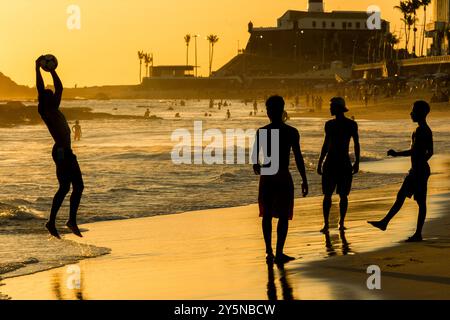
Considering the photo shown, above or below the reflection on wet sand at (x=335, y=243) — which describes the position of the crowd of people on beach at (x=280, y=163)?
above

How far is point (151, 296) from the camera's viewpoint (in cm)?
898

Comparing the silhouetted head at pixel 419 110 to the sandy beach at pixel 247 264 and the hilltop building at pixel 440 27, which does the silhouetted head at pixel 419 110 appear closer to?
the sandy beach at pixel 247 264

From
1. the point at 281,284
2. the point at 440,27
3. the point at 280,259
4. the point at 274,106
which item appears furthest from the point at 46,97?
the point at 440,27

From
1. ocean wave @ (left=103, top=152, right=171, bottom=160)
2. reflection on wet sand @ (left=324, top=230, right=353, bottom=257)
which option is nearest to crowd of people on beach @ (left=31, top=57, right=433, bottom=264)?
reflection on wet sand @ (left=324, top=230, right=353, bottom=257)

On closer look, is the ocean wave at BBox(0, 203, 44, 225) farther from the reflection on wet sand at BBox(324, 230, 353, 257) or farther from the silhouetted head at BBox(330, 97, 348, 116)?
the silhouetted head at BBox(330, 97, 348, 116)

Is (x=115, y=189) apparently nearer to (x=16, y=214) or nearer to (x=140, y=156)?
(x=16, y=214)

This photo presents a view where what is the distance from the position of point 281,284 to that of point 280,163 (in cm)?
146

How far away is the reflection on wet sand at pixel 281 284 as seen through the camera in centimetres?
870

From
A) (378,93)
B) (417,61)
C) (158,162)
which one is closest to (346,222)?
(158,162)

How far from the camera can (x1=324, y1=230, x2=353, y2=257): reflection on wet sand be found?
36.7 feet

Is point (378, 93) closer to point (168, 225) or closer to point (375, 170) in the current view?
point (375, 170)

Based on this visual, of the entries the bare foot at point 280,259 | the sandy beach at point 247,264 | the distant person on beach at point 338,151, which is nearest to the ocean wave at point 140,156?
the sandy beach at point 247,264

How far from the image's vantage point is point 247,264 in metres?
10.7

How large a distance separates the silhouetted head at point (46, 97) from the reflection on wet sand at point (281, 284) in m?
2.93
